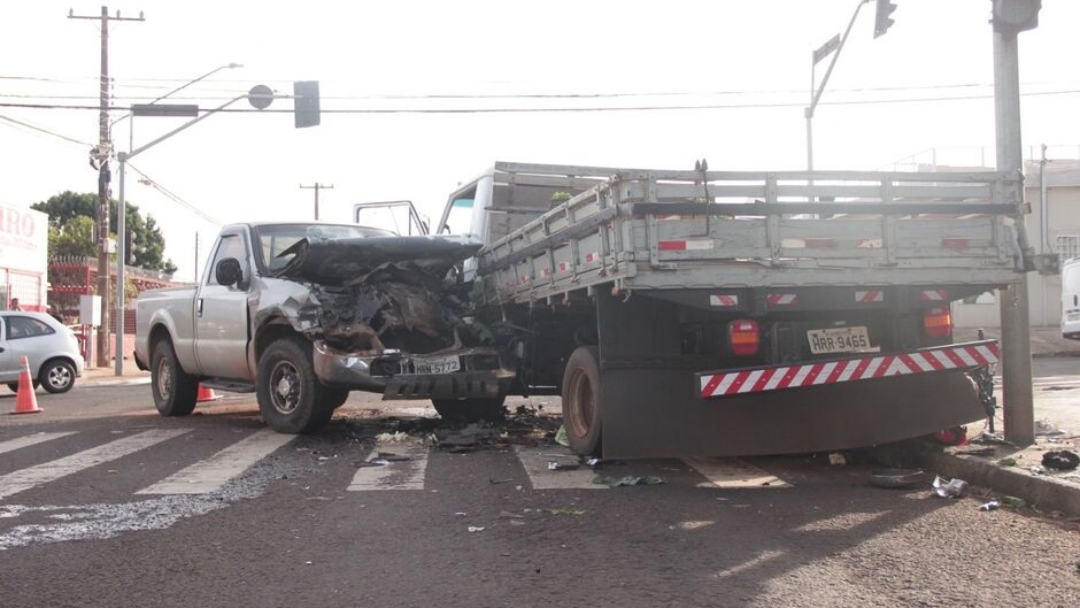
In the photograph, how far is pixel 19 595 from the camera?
3971 millimetres

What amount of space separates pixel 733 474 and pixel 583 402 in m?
1.30

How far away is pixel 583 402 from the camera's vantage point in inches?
295

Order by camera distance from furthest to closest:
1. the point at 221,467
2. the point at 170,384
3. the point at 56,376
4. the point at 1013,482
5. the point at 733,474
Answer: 1. the point at 56,376
2. the point at 170,384
3. the point at 221,467
4. the point at 733,474
5. the point at 1013,482

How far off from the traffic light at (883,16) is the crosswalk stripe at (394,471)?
11666mm

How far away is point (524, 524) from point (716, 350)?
221 centimetres

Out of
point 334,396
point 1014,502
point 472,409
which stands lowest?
point 1014,502

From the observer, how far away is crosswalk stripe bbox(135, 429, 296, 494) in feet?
21.0

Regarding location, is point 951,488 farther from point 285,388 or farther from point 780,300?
point 285,388

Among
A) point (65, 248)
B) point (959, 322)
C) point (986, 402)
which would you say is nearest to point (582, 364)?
point (986, 402)

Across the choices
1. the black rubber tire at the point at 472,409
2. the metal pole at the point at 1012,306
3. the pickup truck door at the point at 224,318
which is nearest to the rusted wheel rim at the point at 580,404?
the black rubber tire at the point at 472,409

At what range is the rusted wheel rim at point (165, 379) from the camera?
11447 millimetres

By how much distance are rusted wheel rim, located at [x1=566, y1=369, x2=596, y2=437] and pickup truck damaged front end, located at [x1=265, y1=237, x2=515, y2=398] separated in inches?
52.1

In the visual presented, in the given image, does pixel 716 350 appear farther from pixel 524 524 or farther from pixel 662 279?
pixel 524 524

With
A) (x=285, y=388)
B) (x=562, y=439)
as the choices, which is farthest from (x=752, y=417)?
(x=285, y=388)
